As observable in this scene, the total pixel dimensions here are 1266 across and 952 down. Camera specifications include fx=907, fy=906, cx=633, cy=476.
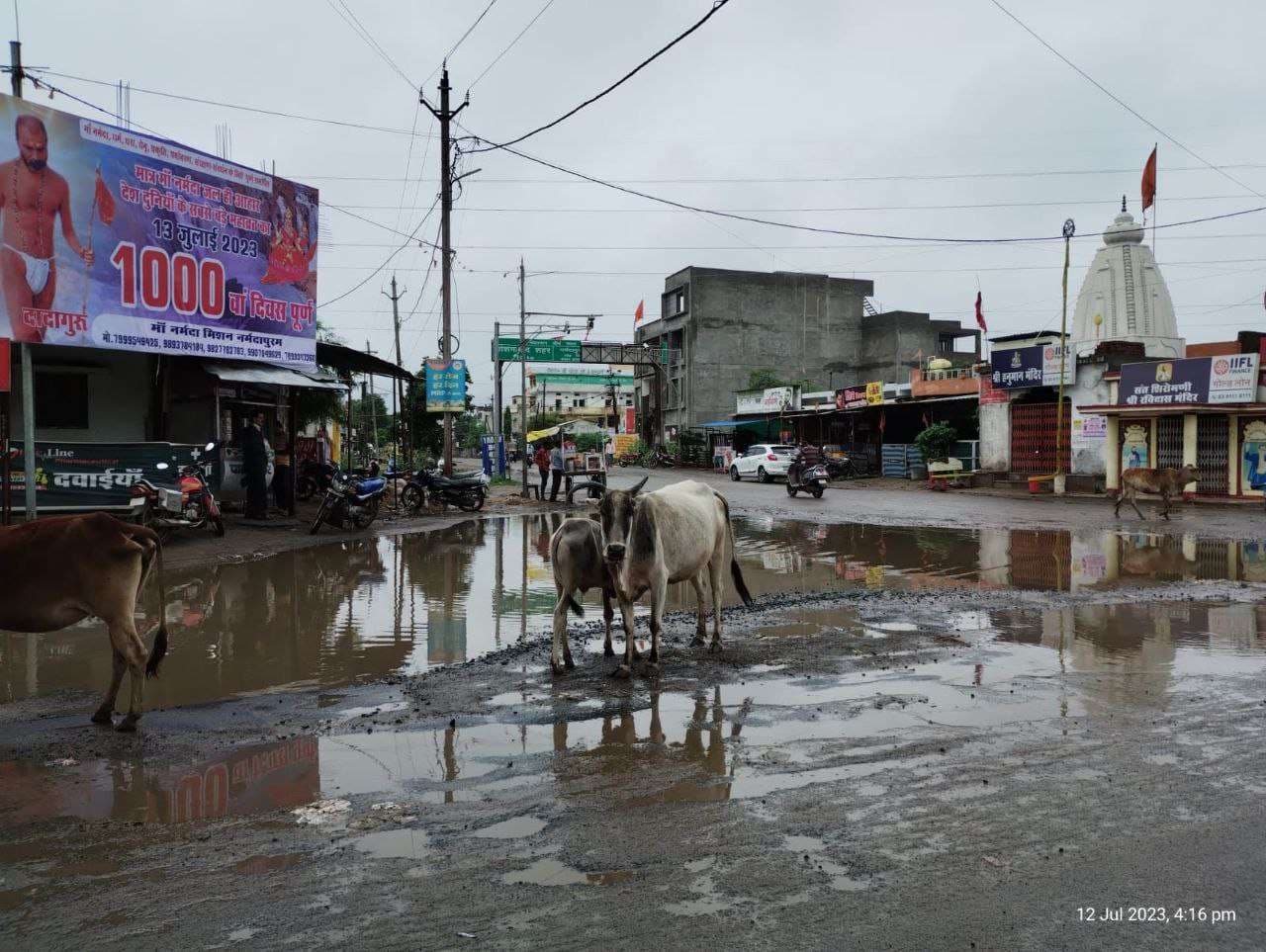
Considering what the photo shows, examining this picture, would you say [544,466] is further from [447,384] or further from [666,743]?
[666,743]

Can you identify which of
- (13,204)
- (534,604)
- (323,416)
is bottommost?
(534,604)

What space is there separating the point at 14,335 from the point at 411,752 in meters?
12.3

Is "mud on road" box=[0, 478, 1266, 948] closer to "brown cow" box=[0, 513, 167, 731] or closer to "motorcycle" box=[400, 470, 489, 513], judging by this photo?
"brown cow" box=[0, 513, 167, 731]

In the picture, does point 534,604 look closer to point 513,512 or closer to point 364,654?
point 364,654

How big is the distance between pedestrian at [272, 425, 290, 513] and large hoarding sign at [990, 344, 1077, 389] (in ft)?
79.6

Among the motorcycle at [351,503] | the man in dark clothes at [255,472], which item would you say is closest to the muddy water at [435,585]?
the motorcycle at [351,503]

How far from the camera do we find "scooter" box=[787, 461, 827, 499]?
27969mm

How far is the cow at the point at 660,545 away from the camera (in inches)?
263

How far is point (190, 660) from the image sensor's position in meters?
7.45

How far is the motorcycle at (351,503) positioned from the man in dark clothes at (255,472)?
45.2 inches

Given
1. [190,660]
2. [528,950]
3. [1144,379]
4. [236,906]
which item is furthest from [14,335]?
[1144,379]

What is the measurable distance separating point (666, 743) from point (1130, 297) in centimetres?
3928

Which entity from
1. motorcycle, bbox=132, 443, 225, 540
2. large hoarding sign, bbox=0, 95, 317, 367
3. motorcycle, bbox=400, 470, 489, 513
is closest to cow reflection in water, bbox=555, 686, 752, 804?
motorcycle, bbox=132, 443, 225, 540

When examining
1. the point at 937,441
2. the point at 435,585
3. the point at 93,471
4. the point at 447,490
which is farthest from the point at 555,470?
the point at 937,441
